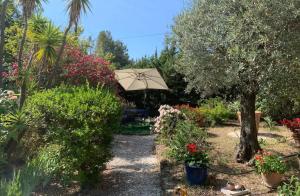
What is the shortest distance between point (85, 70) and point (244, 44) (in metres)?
6.36

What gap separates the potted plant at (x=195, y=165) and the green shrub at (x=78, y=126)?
161 centimetres

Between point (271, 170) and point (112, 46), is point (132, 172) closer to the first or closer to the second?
point (271, 170)

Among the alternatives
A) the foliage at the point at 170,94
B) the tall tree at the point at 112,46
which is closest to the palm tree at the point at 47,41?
the foliage at the point at 170,94

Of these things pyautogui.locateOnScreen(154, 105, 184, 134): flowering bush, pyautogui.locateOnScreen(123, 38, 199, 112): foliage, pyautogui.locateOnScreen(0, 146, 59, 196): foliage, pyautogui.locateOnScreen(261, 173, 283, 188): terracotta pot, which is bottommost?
pyautogui.locateOnScreen(261, 173, 283, 188): terracotta pot

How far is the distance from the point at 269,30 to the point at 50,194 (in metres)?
5.06

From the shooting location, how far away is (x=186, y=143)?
7.40 meters

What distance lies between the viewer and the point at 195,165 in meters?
6.64

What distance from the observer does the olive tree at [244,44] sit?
20.4ft

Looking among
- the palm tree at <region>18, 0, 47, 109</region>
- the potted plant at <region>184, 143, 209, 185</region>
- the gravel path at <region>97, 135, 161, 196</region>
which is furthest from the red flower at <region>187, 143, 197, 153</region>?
the palm tree at <region>18, 0, 47, 109</region>

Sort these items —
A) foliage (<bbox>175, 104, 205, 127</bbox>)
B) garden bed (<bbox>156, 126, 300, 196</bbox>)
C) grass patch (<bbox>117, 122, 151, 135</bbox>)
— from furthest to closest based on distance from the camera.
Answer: grass patch (<bbox>117, 122, 151, 135</bbox>), foliage (<bbox>175, 104, 205, 127</bbox>), garden bed (<bbox>156, 126, 300, 196</bbox>)

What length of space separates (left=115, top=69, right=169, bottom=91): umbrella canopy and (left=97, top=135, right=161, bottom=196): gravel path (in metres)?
4.94

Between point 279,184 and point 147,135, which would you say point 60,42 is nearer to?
point 147,135

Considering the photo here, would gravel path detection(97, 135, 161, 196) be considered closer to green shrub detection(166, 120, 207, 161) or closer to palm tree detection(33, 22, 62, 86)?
green shrub detection(166, 120, 207, 161)

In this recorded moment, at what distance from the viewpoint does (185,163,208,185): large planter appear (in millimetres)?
6660
